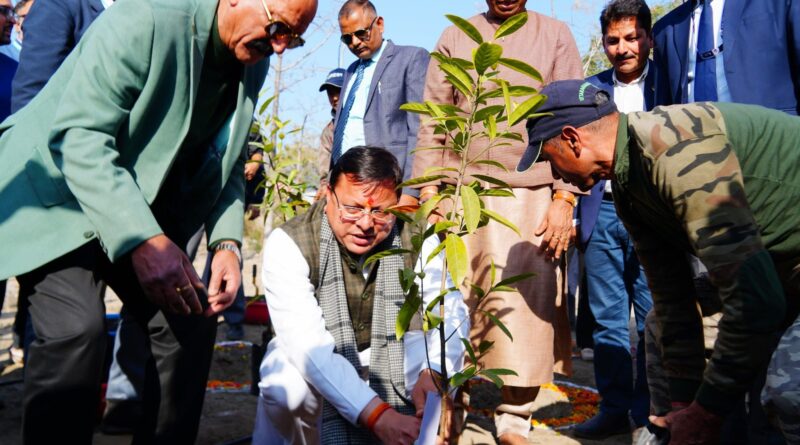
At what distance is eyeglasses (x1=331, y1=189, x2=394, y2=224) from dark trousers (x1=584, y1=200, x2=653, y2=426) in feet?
4.83

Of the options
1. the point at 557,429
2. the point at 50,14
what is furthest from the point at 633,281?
the point at 50,14

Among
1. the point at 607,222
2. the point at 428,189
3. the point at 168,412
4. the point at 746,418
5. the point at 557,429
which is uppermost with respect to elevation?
the point at 428,189

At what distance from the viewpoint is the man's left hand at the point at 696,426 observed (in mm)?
2270

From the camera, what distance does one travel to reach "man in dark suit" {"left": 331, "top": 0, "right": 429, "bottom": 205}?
445cm

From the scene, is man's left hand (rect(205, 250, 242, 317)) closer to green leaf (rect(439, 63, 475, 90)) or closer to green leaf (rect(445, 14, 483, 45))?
green leaf (rect(439, 63, 475, 90))

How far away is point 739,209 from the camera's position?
6.93 feet

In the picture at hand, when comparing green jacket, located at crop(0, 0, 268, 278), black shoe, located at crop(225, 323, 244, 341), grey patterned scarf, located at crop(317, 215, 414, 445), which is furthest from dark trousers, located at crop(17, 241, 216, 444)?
black shoe, located at crop(225, 323, 244, 341)

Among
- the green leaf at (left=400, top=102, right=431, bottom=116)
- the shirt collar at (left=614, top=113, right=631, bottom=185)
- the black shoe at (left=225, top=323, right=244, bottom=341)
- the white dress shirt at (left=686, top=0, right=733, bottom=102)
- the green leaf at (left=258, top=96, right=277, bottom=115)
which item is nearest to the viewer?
the green leaf at (left=400, top=102, right=431, bottom=116)

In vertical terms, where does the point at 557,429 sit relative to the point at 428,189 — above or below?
below

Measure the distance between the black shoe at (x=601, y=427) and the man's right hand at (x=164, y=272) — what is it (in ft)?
8.01

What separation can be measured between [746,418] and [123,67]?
2.81m

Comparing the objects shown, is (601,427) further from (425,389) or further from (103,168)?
(103,168)

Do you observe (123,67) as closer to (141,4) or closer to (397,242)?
(141,4)

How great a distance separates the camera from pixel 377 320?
3025 millimetres
